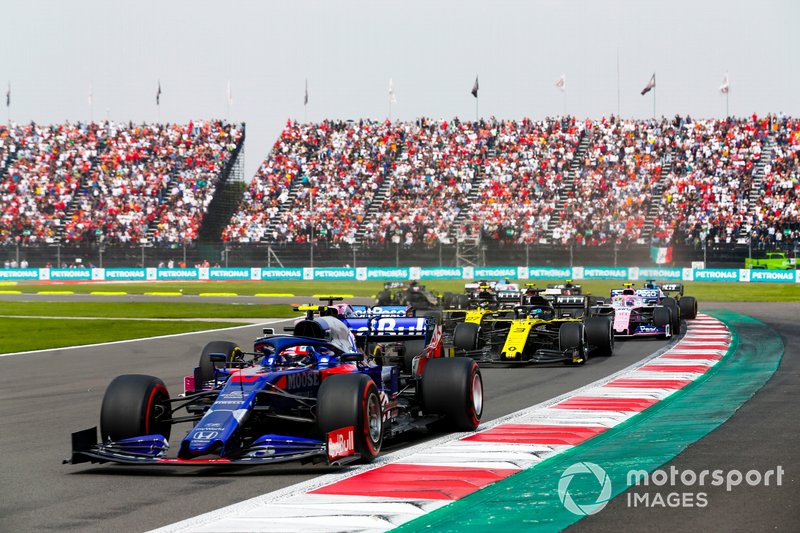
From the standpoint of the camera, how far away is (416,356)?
1320 centimetres

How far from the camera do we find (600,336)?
70.0ft

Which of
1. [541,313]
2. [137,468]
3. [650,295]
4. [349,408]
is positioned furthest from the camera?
[650,295]

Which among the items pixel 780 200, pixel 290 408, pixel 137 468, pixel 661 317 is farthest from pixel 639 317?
pixel 780 200

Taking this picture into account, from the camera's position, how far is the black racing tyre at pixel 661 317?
82.9 feet

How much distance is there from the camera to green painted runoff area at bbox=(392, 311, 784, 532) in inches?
287

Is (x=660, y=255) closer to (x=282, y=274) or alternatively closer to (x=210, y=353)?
(x=282, y=274)

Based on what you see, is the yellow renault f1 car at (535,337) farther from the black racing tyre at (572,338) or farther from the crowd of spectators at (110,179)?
the crowd of spectators at (110,179)

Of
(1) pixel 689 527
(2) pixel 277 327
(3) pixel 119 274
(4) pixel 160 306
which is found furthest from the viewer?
(3) pixel 119 274

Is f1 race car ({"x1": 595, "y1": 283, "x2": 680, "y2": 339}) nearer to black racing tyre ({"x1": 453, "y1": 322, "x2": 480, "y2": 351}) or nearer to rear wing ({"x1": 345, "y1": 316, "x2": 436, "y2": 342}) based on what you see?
black racing tyre ({"x1": 453, "y1": 322, "x2": 480, "y2": 351})

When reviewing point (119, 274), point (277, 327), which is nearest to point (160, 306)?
point (277, 327)

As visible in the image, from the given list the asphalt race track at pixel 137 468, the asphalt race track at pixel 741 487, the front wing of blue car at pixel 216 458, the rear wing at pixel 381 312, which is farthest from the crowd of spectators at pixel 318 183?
the front wing of blue car at pixel 216 458

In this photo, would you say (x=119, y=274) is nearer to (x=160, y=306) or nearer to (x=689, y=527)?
(x=160, y=306)

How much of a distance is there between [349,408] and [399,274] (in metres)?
49.3

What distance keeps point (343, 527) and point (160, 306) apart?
117 ft
